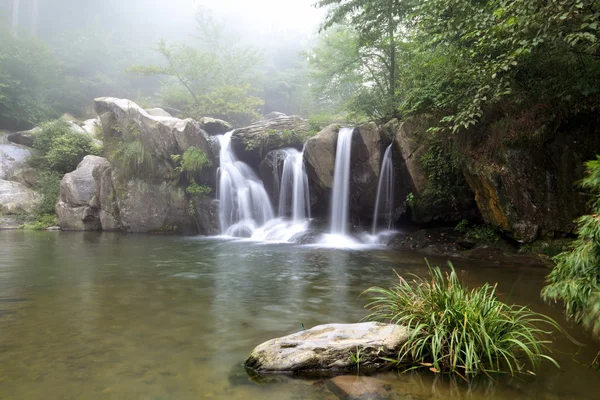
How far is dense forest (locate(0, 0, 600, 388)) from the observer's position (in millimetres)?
6059

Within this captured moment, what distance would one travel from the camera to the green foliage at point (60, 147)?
20219 millimetres

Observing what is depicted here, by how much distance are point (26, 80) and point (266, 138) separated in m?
20.6

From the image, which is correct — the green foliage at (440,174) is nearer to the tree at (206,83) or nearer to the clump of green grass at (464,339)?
the clump of green grass at (464,339)

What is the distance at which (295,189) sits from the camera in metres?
16.2

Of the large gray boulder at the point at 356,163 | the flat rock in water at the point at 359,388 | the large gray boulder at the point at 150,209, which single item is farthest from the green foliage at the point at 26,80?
the flat rock in water at the point at 359,388

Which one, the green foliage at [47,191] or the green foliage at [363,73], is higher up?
the green foliage at [363,73]

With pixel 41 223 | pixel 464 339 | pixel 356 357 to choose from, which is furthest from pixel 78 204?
pixel 464 339

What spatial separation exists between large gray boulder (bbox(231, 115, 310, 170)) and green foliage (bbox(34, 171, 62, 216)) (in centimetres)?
999

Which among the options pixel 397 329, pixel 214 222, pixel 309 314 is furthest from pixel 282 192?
pixel 397 329

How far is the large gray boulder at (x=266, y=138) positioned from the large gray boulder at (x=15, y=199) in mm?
11186

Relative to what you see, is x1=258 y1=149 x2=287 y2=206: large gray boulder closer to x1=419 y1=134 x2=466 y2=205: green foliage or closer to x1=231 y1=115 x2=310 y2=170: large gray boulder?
x1=231 y1=115 x2=310 y2=170: large gray boulder

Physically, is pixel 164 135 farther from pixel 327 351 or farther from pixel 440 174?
pixel 327 351

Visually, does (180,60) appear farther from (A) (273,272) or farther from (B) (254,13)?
(B) (254,13)

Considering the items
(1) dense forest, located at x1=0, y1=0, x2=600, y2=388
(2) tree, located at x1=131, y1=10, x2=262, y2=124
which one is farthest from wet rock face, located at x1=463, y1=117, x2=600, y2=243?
(2) tree, located at x1=131, y1=10, x2=262, y2=124
